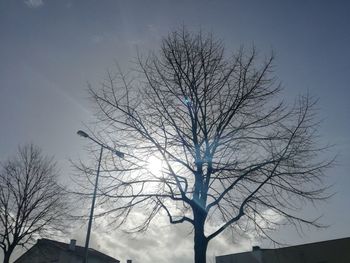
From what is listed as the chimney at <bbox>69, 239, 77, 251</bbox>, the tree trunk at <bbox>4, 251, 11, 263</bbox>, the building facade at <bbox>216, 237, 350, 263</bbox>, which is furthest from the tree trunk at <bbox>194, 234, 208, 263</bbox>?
the chimney at <bbox>69, 239, 77, 251</bbox>

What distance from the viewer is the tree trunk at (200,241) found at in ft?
24.6

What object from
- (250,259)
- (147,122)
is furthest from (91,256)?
(147,122)

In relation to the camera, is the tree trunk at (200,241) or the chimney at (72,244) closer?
the tree trunk at (200,241)

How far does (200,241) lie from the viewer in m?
7.61

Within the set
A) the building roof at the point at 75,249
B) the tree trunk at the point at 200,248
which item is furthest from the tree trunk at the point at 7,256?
the tree trunk at the point at 200,248

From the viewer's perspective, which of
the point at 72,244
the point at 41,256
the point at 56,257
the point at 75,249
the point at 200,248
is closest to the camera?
the point at 200,248

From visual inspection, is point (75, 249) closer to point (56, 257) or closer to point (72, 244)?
point (72, 244)

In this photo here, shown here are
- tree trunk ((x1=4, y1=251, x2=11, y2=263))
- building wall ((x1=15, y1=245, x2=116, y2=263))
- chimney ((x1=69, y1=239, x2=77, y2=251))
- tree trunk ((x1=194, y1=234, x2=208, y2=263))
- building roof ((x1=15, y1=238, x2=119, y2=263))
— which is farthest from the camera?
chimney ((x1=69, y1=239, x2=77, y2=251))

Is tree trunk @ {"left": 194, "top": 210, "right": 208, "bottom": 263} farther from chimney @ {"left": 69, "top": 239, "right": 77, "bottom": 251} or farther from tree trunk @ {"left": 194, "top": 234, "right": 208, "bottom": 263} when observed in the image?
chimney @ {"left": 69, "top": 239, "right": 77, "bottom": 251}

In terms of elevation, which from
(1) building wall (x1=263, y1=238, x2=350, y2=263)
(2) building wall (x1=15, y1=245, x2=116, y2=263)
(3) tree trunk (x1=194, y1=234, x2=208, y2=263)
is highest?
(2) building wall (x1=15, y1=245, x2=116, y2=263)

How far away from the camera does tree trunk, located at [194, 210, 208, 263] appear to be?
24.6 feet

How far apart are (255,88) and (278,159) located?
2309 mm

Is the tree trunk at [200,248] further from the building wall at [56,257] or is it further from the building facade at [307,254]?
the building wall at [56,257]

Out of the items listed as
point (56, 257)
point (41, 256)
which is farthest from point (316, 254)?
point (41, 256)
